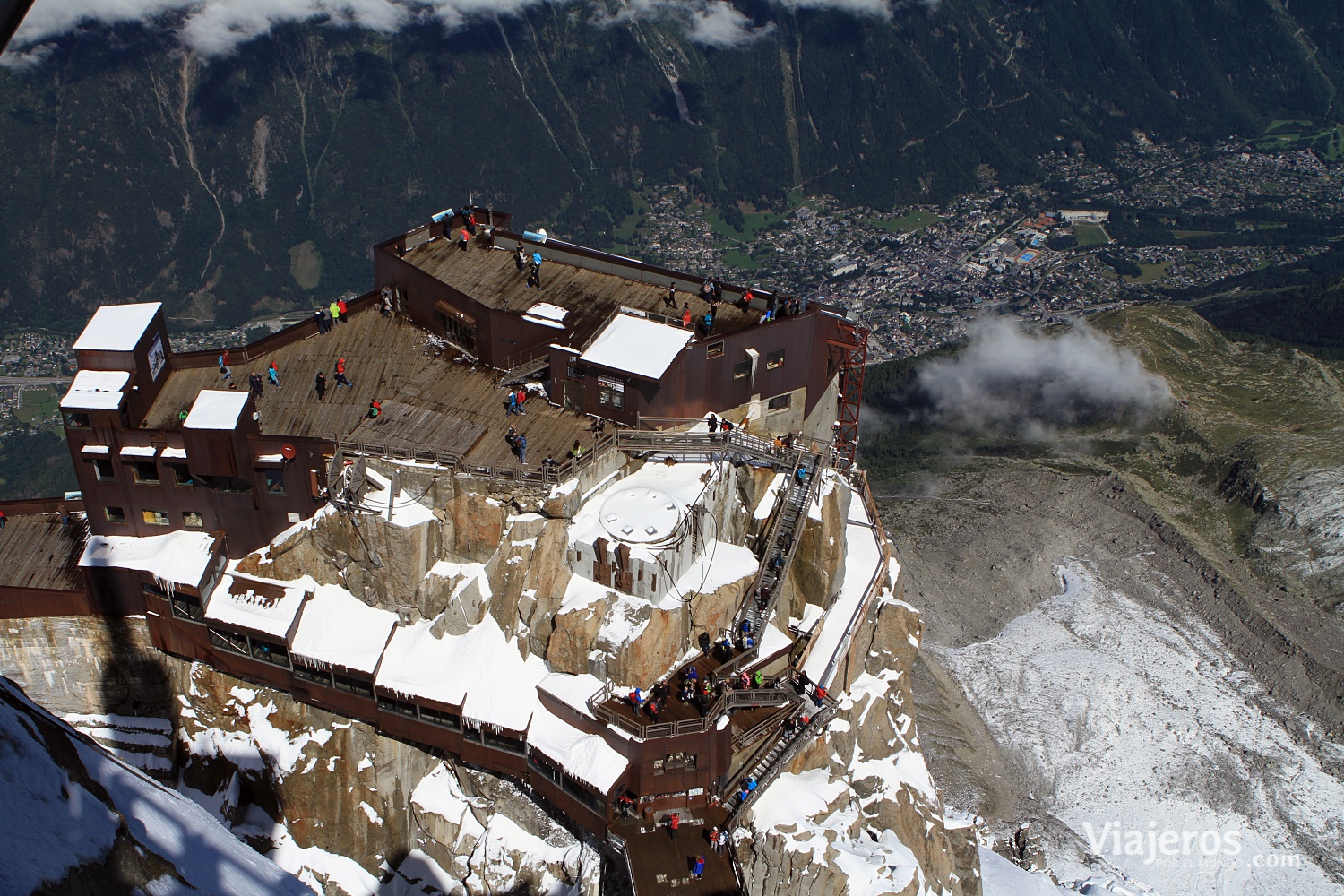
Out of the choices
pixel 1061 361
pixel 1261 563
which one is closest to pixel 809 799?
pixel 1261 563

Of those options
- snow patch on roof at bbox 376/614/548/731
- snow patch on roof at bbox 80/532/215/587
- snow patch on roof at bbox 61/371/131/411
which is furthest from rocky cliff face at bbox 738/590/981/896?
snow patch on roof at bbox 61/371/131/411

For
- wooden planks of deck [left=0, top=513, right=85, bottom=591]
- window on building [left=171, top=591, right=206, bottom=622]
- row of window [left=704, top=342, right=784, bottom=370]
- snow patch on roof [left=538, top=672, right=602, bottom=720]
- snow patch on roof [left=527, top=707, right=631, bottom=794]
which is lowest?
wooden planks of deck [left=0, top=513, right=85, bottom=591]

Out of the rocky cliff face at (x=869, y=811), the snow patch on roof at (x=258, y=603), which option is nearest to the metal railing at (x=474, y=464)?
the snow patch on roof at (x=258, y=603)

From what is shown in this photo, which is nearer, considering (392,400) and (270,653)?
(270,653)

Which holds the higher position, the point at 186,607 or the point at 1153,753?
the point at 1153,753

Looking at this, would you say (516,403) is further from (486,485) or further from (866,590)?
(866,590)

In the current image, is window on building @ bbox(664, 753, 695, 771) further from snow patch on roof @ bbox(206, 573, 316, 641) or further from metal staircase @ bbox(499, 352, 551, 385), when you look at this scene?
metal staircase @ bbox(499, 352, 551, 385)

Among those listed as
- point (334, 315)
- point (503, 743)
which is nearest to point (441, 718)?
point (503, 743)

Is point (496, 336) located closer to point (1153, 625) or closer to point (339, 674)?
point (339, 674)
